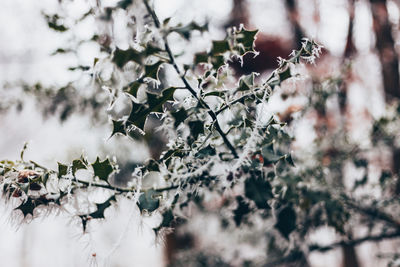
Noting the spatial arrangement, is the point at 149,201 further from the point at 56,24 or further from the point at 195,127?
the point at 56,24

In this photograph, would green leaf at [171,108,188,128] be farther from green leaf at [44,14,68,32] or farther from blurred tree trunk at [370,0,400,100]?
blurred tree trunk at [370,0,400,100]

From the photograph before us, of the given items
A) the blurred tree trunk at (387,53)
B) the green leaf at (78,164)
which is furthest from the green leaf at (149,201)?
the blurred tree trunk at (387,53)

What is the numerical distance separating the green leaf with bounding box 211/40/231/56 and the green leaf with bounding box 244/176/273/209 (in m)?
0.44

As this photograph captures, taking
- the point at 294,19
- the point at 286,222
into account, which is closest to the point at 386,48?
the point at 294,19

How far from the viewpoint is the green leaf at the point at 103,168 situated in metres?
0.80

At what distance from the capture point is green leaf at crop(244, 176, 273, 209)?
93 cm

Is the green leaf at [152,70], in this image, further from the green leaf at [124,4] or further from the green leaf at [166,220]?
the green leaf at [166,220]

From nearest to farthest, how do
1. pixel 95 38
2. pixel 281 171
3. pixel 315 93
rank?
pixel 95 38, pixel 281 171, pixel 315 93

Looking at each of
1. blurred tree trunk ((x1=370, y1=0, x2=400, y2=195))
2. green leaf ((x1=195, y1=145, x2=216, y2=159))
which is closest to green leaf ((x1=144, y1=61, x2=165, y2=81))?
green leaf ((x1=195, y1=145, x2=216, y2=159))

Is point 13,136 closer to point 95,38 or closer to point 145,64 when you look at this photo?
point 95,38

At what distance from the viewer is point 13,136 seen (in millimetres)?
7934

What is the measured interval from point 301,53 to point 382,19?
2.32 meters

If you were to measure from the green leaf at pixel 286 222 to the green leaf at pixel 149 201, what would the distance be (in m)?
0.47

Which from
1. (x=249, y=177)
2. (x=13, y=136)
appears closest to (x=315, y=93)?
(x=249, y=177)
